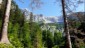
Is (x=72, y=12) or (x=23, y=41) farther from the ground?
(x=72, y=12)

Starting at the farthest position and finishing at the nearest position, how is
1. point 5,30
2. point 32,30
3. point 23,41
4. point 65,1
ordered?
1. point 32,30
2. point 23,41
3. point 65,1
4. point 5,30

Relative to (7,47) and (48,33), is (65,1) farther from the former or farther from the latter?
(48,33)

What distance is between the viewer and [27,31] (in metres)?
65.7

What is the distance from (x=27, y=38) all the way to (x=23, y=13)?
282 inches

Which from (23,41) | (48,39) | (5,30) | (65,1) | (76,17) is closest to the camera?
(5,30)

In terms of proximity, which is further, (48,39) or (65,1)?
(48,39)

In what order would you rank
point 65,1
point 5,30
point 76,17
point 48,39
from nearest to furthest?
point 5,30, point 65,1, point 76,17, point 48,39

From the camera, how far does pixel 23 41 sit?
62906mm

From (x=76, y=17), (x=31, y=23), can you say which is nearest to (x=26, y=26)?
(x=31, y=23)

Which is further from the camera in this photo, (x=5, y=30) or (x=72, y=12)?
(x=72, y=12)

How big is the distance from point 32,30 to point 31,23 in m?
3.29

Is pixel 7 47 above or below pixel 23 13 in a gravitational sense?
below

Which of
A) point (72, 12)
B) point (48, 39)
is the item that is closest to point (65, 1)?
point (72, 12)

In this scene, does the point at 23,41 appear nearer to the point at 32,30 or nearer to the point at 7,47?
the point at 32,30
